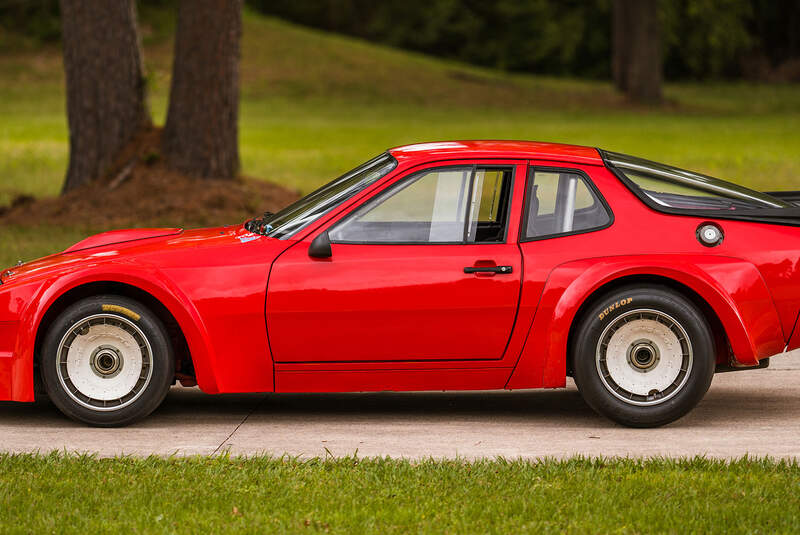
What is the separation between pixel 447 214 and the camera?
6383 mm

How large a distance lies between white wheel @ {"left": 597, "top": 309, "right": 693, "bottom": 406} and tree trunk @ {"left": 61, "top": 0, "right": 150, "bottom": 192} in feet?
34.5

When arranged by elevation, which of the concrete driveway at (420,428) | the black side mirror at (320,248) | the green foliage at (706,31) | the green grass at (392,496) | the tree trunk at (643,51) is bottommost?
the concrete driveway at (420,428)

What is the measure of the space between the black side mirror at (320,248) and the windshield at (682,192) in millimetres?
1594

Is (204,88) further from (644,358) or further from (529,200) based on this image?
(644,358)

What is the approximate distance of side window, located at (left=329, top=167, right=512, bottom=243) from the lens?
6.31 m

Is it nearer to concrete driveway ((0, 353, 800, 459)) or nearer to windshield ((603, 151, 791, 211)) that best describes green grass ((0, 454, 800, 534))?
concrete driveway ((0, 353, 800, 459))

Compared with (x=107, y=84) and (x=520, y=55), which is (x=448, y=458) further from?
(x=520, y=55)

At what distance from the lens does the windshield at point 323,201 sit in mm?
6398

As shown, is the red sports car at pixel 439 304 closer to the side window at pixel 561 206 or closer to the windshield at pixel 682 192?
the side window at pixel 561 206

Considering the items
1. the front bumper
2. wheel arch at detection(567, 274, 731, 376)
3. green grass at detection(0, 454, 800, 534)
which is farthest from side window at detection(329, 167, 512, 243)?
the front bumper

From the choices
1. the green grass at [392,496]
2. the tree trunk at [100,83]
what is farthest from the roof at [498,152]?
the tree trunk at [100,83]

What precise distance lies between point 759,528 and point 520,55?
205 feet

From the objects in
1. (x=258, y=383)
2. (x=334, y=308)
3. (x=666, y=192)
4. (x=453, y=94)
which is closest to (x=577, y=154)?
(x=666, y=192)

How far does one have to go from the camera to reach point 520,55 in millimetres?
65562
